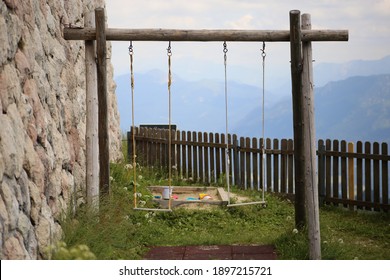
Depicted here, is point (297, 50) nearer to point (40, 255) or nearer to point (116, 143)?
point (40, 255)

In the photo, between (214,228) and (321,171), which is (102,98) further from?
(321,171)

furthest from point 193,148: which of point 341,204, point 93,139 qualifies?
point 93,139

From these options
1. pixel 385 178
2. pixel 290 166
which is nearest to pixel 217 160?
pixel 290 166

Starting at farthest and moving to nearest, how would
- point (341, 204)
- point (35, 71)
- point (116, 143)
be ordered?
point (116, 143)
point (341, 204)
point (35, 71)

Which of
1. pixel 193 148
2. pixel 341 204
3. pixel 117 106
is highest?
pixel 117 106

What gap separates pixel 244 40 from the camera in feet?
25.6

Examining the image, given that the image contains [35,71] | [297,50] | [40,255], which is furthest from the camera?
[297,50]

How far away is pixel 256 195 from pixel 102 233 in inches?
196

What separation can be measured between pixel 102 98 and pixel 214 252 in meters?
2.27

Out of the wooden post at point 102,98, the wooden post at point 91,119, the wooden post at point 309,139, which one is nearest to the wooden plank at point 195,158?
the wooden post at point 102,98

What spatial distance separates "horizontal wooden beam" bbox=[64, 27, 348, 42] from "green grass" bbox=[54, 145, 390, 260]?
1.98m

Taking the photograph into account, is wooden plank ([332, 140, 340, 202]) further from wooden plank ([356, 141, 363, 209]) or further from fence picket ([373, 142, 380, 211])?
fence picket ([373, 142, 380, 211])

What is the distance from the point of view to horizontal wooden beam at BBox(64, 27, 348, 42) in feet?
25.2

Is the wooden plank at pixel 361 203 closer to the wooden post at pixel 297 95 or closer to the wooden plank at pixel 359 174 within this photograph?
the wooden plank at pixel 359 174
